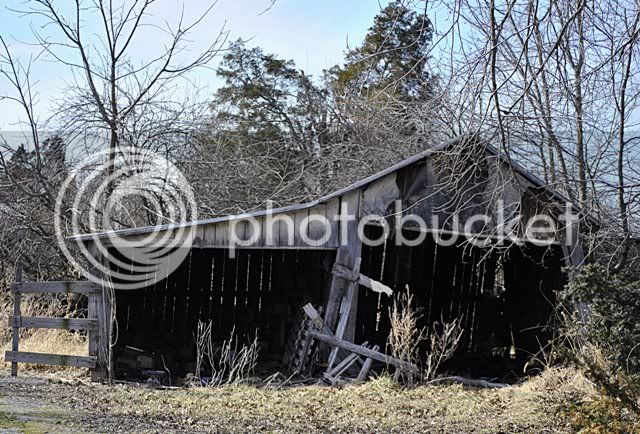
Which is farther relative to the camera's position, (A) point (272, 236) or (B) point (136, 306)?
(B) point (136, 306)

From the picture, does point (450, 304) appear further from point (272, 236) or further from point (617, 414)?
point (617, 414)

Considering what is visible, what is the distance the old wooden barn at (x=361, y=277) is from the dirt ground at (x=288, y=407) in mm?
1049

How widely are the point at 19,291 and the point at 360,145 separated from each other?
25.6 ft

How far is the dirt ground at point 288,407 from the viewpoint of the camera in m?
8.27

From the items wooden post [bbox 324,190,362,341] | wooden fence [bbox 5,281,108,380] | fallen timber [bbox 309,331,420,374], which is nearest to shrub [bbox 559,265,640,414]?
fallen timber [bbox 309,331,420,374]

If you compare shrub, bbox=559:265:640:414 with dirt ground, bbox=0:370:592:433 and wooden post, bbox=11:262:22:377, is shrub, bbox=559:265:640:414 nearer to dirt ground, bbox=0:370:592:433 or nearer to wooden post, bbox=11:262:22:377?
dirt ground, bbox=0:370:592:433

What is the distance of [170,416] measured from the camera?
8734mm

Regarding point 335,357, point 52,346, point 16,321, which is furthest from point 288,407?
point 52,346

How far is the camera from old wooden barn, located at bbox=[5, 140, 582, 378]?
11.6 meters

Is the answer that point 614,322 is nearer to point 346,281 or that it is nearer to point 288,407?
point 288,407

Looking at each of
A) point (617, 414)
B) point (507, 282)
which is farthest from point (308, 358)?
point (617, 414)

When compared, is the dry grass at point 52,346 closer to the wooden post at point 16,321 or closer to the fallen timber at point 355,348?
the wooden post at point 16,321

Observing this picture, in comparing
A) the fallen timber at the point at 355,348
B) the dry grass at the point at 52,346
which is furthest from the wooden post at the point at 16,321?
the fallen timber at the point at 355,348

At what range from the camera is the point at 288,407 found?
31.0 ft
